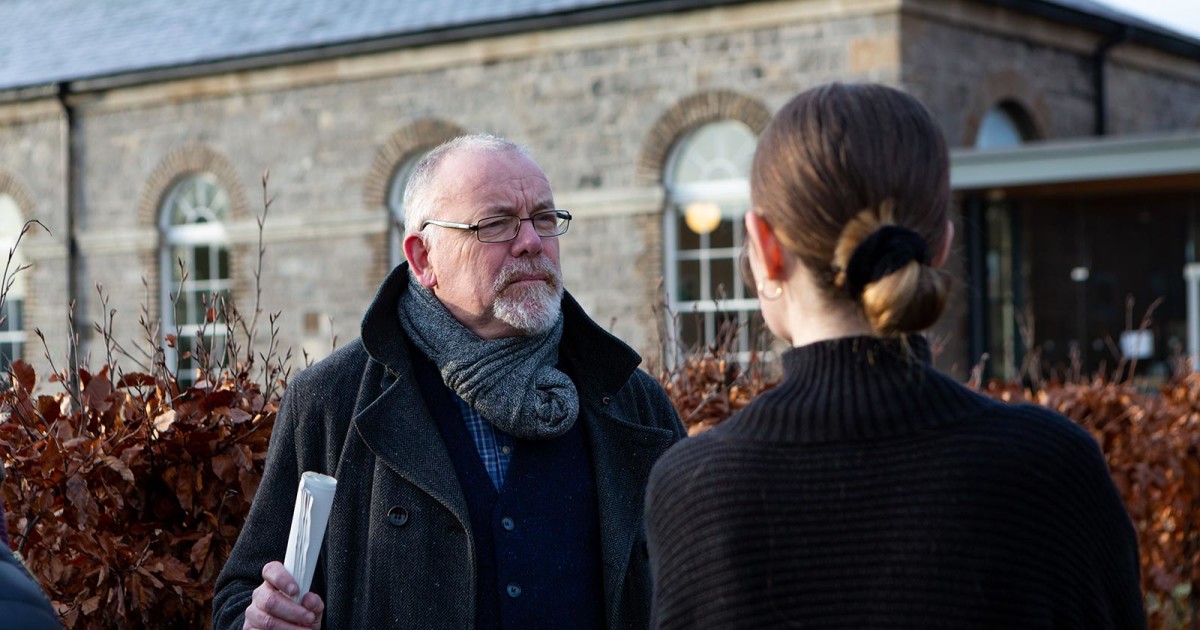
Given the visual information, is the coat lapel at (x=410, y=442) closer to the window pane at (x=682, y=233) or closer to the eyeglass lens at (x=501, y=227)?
the eyeglass lens at (x=501, y=227)

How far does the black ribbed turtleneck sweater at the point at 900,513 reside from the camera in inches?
74.2

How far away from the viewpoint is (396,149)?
17312 mm

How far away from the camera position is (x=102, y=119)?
19828 mm

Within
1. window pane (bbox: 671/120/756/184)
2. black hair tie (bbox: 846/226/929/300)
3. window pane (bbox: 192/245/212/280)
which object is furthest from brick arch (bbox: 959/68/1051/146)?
black hair tie (bbox: 846/226/929/300)

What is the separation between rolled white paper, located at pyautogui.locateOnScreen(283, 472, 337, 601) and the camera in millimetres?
2580

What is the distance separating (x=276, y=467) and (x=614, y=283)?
42.1 ft

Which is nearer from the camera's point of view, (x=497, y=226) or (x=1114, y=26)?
(x=497, y=226)

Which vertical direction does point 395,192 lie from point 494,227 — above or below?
above

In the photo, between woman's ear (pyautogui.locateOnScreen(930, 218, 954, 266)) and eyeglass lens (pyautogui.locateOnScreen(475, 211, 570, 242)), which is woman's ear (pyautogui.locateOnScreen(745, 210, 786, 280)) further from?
eyeglass lens (pyautogui.locateOnScreen(475, 211, 570, 242))

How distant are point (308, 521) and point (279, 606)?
0.62ft

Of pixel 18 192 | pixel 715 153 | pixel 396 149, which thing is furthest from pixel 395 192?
pixel 18 192

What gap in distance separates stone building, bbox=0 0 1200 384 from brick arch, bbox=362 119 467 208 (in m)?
0.03

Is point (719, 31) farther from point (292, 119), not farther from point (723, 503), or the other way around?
point (723, 503)

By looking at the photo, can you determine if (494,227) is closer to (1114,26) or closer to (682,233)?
(682,233)
